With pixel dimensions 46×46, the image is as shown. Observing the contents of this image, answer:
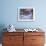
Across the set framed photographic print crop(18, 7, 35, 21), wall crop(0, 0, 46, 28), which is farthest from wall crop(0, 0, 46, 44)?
framed photographic print crop(18, 7, 35, 21)

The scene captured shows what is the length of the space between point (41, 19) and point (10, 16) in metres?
1.05

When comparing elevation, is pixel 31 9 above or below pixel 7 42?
above

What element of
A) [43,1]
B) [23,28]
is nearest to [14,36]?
[23,28]

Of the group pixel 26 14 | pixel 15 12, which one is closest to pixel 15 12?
pixel 15 12

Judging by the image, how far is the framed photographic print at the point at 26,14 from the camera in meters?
4.27

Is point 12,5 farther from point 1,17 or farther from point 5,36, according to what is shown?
point 5,36

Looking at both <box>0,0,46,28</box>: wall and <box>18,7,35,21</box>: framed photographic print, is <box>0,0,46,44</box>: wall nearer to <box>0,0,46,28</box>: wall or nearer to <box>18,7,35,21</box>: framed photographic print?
<box>0,0,46,28</box>: wall

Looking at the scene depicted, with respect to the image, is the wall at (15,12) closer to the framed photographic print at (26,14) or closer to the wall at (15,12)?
the wall at (15,12)

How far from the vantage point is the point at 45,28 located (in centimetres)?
433

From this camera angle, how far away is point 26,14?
169 inches

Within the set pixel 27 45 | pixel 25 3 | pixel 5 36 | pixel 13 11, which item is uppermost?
pixel 25 3

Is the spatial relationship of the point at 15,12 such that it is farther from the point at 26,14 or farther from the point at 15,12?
the point at 26,14

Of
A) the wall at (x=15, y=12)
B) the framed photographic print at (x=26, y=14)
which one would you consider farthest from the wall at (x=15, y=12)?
the framed photographic print at (x=26, y=14)

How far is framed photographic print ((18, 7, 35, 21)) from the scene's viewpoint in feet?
14.0
